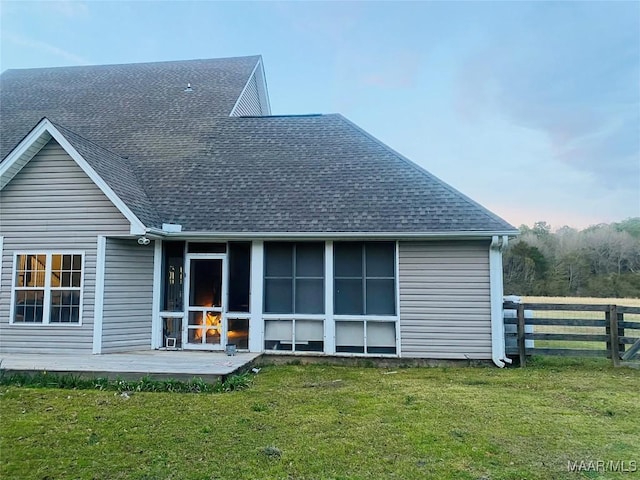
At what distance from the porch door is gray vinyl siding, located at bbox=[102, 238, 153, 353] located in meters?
0.83

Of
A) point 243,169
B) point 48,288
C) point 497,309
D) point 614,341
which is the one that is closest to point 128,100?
point 243,169

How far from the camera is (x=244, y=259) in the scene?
909 cm

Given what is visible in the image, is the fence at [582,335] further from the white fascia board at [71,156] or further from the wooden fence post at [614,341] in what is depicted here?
the white fascia board at [71,156]

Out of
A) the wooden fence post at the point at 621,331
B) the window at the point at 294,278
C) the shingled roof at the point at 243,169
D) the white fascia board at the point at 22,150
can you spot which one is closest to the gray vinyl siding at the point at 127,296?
the shingled roof at the point at 243,169

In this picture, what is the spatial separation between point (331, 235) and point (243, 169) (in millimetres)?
3325

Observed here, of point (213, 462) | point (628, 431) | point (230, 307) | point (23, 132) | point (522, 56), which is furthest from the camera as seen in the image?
point (522, 56)

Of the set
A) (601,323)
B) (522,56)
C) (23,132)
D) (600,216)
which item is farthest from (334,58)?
(600,216)

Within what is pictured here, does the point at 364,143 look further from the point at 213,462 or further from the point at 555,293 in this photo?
the point at 555,293

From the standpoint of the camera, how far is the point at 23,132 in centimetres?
1212

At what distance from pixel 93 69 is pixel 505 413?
59.6ft

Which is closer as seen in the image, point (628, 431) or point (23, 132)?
point (628, 431)

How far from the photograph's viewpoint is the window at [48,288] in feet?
27.3

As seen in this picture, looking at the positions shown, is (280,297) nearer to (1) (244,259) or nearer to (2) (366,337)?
(1) (244,259)

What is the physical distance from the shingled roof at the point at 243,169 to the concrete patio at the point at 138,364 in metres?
2.62
